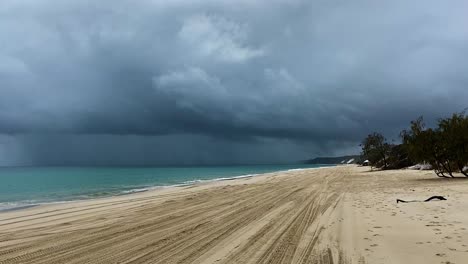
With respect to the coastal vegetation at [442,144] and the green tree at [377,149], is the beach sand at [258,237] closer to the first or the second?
the coastal vegetation at [442,144]

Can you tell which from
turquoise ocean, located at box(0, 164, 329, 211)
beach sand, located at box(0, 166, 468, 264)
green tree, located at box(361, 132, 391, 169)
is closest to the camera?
beach sand, located at box(0, 166, 468, 264)

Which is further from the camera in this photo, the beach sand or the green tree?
the green tree

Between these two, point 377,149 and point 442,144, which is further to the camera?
point 377,149

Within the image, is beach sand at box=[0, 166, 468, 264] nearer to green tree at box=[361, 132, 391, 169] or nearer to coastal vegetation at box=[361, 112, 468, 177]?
coastal vegetation at box=[361, 112, 468, 177]

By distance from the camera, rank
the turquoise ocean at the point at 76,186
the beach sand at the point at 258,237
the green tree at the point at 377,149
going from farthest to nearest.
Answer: the green tree at the point at 377,149 → the turquoise ocean at the point at 76,186 → the beach sand at the point at 258,237

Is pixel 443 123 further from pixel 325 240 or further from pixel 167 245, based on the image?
pixel 167 245

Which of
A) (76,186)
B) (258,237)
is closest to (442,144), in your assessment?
(258,237)

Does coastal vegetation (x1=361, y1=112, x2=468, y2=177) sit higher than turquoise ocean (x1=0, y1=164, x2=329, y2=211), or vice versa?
coastal vegetation (x1=361, y1=112, x2=468, y2=177)

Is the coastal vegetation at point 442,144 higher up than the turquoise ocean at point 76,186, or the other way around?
the coastal vegetation at point 442,144

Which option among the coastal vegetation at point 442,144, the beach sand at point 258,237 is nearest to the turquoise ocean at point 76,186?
the beach sand at point 258,237

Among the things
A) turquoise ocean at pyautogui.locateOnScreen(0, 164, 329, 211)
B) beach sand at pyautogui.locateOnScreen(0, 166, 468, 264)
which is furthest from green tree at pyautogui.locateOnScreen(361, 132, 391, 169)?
beach sand at pyautogui.locateOnScreen(0, 166, 468, 264)

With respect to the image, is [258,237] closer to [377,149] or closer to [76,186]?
[76,186]

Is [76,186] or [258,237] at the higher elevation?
[258,237]

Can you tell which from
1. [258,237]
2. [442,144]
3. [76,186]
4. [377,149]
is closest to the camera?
[258,237]
